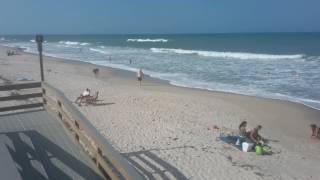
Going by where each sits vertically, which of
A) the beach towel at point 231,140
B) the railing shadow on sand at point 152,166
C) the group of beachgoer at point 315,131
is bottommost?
the group of beachgoer at point 315,131

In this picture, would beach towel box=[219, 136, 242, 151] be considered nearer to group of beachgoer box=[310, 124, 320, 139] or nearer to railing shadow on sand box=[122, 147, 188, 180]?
railing shadow on sand box=[122, 147, 188, 180]

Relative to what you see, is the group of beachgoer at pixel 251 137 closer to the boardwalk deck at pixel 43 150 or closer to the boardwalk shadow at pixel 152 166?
the boardwalk shadow at pixel 152 166

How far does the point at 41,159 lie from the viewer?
6.09 m

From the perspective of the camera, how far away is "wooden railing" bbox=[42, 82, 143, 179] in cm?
406

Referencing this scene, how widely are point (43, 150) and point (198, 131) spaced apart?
6.84 m

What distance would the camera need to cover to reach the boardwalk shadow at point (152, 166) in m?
8.21

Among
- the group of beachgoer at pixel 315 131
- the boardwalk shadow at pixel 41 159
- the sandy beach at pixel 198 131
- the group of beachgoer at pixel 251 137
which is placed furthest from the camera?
the group of beachgoer at pixel 315 131

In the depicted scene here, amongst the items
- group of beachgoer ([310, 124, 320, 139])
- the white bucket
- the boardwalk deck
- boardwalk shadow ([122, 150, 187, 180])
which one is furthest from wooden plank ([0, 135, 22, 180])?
group of beachgoer ([310, 124, 320, 139])

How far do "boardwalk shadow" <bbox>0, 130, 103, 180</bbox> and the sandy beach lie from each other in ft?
7.50

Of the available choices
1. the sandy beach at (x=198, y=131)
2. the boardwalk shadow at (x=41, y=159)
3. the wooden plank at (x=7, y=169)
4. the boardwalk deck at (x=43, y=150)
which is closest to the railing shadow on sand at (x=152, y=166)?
the sandy beach at (x=198, y=131)

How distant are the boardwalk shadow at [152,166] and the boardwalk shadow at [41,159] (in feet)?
7.02

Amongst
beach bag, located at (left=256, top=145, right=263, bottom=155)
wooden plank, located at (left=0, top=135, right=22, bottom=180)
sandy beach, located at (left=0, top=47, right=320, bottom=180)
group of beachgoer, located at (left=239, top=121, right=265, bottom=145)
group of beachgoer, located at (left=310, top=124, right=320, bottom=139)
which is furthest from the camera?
group of beachgoer, located at (left=310, top=124, right=320, bottom=139)

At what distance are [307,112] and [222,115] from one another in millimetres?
3884

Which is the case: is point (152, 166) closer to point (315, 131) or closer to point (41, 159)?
point (41, 159)
